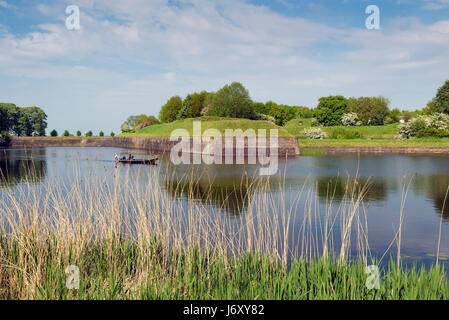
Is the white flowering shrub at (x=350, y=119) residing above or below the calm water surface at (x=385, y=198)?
above

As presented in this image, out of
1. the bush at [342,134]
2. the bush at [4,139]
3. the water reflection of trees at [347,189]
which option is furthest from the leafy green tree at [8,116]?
the water reflection of trees at [347,189]

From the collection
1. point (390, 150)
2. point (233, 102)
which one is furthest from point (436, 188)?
point (233, 102)

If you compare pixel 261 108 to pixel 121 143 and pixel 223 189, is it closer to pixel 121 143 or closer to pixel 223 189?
pixel 121 143

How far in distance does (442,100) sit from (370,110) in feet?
66.8

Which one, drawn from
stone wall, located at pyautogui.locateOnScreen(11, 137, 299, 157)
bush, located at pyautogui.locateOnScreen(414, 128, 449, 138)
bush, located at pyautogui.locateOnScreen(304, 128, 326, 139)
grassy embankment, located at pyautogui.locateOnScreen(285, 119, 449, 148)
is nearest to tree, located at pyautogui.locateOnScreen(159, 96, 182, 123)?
stone wall, located at pyautogui.locateOnScreen(11, 137, 299, 157)

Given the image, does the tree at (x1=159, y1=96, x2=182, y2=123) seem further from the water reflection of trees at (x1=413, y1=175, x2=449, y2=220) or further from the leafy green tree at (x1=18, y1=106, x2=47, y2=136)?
the water reflection of trees at (x1=413, y1=175, x2=449, y2=220)

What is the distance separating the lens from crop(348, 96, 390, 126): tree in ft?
268

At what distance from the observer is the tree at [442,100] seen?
200ft

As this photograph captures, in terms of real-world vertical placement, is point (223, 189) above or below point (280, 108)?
below

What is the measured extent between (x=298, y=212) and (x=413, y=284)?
8.01m

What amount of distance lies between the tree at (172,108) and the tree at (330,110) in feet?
116

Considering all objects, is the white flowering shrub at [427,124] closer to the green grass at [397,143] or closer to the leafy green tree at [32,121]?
the green grass at [397,143]

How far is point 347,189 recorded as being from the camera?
14.8m
